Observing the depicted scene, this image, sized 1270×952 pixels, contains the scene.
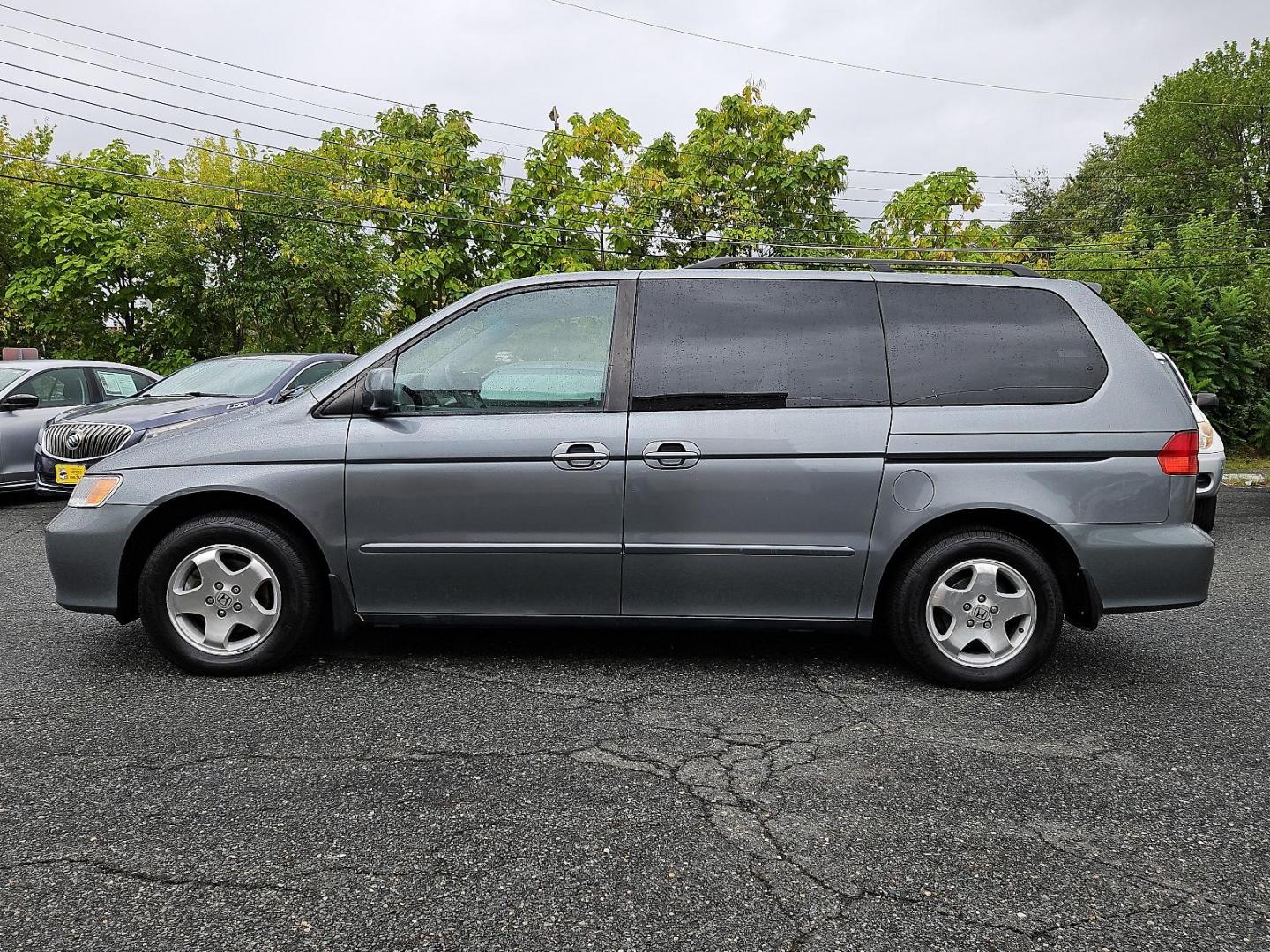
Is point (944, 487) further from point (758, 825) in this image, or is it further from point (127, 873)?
point (127, 873)

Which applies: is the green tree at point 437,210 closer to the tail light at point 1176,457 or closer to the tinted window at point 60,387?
the tinted window at point 60,387

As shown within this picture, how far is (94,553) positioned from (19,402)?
24.6 feet

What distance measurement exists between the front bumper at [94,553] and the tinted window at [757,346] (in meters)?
2.31

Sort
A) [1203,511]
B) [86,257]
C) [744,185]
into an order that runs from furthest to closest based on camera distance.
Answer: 1. [744,185]
2. [86,257]
3. [1203,511]

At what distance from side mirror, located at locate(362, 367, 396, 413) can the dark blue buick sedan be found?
4.09 meters

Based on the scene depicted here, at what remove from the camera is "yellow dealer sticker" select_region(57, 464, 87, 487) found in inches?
352

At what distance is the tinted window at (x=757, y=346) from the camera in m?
4.29

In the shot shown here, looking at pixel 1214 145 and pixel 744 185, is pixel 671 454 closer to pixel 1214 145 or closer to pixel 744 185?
pixel 744 185

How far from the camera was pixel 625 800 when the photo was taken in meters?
3.12

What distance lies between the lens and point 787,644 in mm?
5004

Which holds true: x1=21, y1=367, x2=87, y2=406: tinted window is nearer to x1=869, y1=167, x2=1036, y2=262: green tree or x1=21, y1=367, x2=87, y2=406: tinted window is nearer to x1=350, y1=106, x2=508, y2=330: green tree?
x1=350, y1=106, x2=508, y2=330: green tree

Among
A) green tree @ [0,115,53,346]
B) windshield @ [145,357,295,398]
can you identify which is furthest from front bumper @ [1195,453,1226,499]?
green tree @ [0,115,53,346]

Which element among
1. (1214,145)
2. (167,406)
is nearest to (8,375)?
(167,406)

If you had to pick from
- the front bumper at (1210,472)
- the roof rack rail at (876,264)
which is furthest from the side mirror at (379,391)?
the front bumper at (1210,472)
